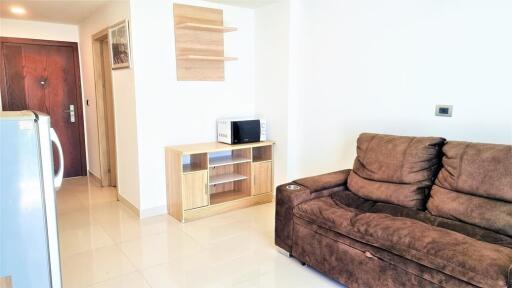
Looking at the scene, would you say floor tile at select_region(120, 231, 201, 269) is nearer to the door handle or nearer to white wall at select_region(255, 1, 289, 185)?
white wall at select_region(255, 1, 289, 185)

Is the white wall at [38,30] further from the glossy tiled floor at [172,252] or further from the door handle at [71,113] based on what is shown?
the glossy tiled floor at [172,252]

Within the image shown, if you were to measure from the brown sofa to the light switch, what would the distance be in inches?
10.5

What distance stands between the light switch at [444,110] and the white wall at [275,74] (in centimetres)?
157

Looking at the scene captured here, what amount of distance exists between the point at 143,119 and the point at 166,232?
3.73ft

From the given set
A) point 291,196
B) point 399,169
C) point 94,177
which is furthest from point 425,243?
point 94,177

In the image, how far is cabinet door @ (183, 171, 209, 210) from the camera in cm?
344

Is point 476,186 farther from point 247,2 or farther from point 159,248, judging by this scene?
point 247,2

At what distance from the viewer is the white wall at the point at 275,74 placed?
3.80 meters

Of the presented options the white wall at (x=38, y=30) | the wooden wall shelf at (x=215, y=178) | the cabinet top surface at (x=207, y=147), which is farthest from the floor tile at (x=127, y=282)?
the white wall at (x=38, y=30)

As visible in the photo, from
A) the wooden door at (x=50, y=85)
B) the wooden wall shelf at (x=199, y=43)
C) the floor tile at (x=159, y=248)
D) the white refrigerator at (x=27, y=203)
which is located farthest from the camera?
the wooden door at (x=50, y=85)

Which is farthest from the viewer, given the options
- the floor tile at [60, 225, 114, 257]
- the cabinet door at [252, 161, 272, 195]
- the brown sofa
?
the cabinet door at [252, 161, 272, 195]

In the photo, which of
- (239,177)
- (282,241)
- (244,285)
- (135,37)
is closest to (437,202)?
(282,241)

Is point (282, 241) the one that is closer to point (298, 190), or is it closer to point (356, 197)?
point (298, 190)

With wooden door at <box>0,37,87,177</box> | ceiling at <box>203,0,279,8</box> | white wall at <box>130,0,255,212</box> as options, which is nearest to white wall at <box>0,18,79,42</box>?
wooden door at <box>0,37,87,177</box>
